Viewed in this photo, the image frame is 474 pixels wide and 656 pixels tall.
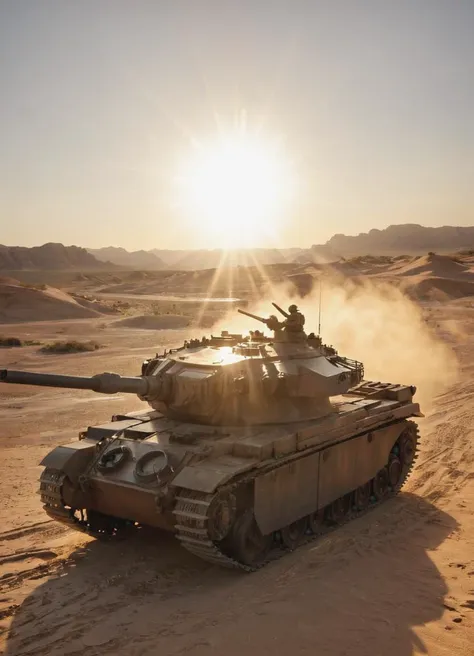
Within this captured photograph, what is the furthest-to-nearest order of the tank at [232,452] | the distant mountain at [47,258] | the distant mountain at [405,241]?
1. the distant mountain at [405,241]
2. the distant mountain at [47,258]
3. the tank at [232,452]

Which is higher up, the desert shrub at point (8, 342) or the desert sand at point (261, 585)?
the desert sand at point (261, 585)

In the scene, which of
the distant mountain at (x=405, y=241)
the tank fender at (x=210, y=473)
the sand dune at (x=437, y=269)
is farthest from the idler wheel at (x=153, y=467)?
the distant mountain at (x=405, y=241)

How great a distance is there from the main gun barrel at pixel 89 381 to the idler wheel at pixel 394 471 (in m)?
4.54

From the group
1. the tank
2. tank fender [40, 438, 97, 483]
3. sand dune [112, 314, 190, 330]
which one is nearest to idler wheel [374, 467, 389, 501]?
the tank

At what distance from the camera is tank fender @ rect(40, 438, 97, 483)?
8.88 meters

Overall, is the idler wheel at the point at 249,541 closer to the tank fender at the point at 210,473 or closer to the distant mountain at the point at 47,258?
the tank fender at the point at 210,473

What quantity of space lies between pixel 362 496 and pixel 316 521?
1.37m

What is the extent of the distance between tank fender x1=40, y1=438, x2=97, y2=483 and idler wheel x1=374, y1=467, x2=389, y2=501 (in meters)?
4.71

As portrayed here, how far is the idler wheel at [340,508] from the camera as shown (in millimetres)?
10219

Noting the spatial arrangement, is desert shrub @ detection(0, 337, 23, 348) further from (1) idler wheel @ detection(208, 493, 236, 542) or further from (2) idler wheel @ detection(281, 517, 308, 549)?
(1) idler wheel @ detection(208, 493, 236, 542)

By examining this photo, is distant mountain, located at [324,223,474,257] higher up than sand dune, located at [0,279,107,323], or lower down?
higher up

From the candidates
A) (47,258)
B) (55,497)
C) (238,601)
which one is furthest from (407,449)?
(47,258)

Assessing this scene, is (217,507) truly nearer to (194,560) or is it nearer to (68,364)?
(194,560)

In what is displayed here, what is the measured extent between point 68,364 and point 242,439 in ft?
60.8
